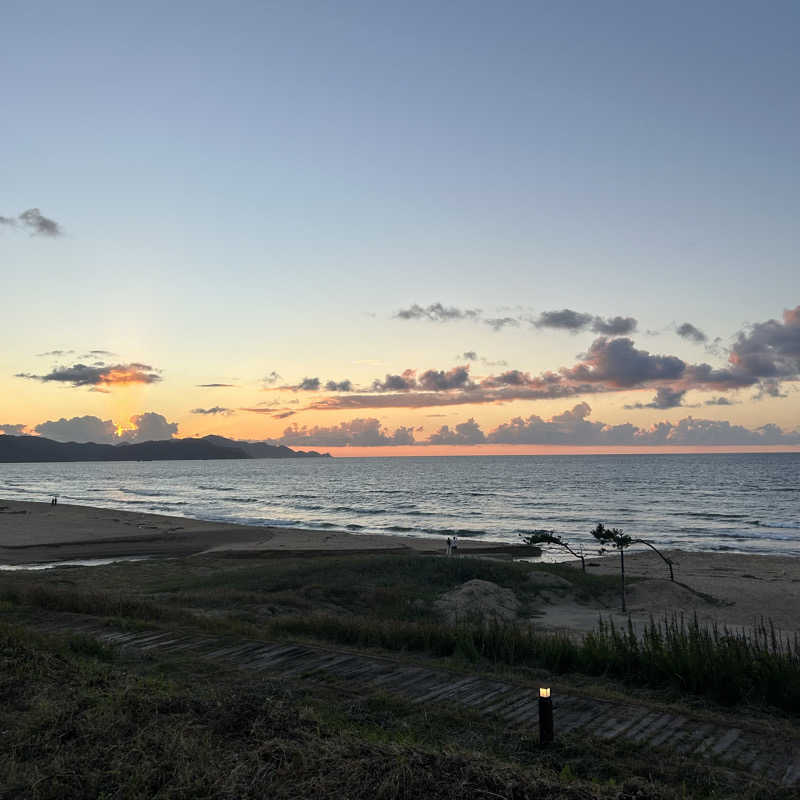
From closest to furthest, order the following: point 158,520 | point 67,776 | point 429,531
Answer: point 67,776
point 429,531
point 158,520

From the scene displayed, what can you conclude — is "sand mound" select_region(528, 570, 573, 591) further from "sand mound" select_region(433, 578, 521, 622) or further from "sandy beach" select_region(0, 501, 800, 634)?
"sand mound" select_region(433, 578, 521, 622)

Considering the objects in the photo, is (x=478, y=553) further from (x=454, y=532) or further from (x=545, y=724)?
(x=545, y=724)

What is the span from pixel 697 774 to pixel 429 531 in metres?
47.1

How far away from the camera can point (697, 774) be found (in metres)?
5.78

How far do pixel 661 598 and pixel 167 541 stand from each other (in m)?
31.6

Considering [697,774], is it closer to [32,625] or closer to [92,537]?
[32,625]

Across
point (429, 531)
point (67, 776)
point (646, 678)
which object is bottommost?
point (429, 531)

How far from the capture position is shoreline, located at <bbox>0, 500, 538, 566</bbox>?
36.5 meters

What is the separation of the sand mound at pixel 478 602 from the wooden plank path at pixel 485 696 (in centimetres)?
756

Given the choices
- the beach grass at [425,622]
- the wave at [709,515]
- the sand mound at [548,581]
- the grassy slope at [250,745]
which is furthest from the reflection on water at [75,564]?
the wave at [709,515]

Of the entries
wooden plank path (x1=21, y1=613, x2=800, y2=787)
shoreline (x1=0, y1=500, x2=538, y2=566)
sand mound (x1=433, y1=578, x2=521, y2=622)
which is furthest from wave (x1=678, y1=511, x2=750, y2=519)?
wooden plank path (x1=21, y1=613, x2=800, y2=787)

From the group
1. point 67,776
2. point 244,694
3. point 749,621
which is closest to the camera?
point 67,776

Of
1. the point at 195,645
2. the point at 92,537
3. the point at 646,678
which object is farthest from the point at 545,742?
the point at 92,537

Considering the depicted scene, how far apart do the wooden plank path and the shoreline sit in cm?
2602
